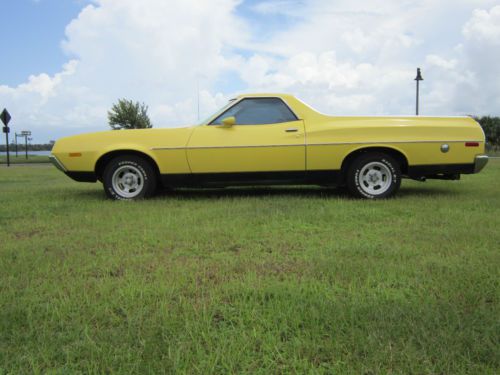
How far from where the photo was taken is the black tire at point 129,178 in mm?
6000

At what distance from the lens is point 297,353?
1.79 meters

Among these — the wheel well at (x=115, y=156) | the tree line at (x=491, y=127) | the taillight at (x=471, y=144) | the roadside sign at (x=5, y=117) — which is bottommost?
the wheel well at (x=115, y=156)

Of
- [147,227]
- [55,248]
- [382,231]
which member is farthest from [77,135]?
[382,231]

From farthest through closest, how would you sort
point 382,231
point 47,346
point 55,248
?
point 382,231
point 55,248
point 47,346

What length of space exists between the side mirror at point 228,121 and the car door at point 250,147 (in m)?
0.04

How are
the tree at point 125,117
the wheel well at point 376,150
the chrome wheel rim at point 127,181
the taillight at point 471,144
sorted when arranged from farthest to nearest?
1. the tree at point 125,117
2. the chrome wheel rim at point 127,181
3. the wheel well at point 376,150
4. the taillight at point 471,144

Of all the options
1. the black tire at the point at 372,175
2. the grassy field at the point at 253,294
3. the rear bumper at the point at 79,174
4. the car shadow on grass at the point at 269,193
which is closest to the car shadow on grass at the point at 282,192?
the car shadow on grass at the point at 269,193

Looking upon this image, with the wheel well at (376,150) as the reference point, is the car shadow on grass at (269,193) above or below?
below

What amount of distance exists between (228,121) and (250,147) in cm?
45

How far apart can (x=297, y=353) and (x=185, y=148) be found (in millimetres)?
4399

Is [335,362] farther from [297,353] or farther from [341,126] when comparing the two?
[341,126]

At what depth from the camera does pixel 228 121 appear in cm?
583

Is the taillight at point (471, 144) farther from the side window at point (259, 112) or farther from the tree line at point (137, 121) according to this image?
the tree line at point (137, 121)

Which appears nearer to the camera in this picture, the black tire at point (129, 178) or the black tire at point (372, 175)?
the black tire at point (372, 175)
